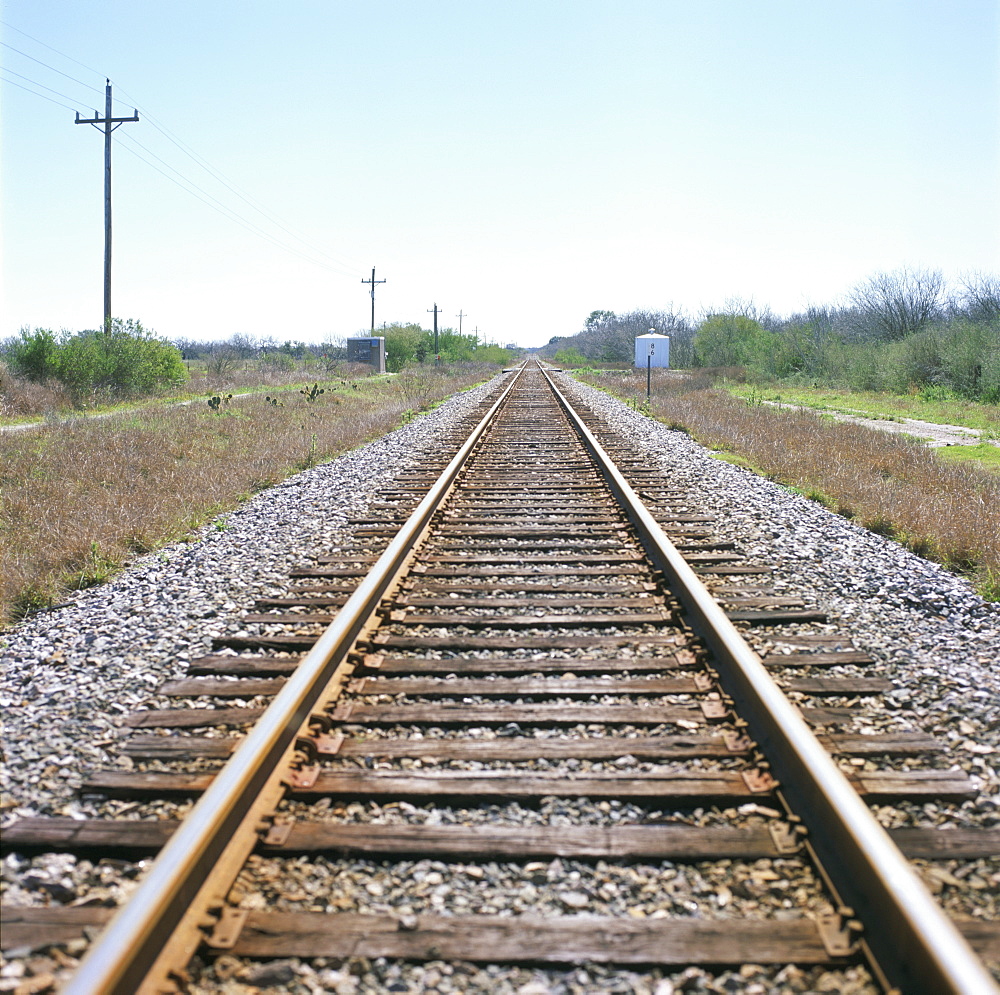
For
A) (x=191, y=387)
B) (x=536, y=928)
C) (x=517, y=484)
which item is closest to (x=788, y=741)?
(x=536, y=928)

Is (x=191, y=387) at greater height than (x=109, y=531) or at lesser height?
greater

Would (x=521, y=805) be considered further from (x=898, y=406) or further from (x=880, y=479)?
(x=898, y=406)

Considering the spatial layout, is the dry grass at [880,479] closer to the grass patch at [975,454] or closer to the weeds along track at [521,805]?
the grass patch at [975,454]

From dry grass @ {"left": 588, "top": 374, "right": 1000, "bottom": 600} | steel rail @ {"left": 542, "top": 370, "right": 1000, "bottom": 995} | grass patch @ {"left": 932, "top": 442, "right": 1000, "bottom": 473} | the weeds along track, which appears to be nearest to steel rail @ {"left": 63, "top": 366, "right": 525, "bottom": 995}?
the weeds along track

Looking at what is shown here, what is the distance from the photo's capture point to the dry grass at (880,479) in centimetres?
654

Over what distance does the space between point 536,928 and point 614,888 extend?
11.5 inches

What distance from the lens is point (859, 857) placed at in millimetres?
2285

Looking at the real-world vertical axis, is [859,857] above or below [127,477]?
below

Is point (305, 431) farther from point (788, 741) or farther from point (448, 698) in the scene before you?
point (788, 741)

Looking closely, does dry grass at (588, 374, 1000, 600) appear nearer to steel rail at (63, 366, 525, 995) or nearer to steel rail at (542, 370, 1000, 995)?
steel rail at (542, 370, 1000, 995)

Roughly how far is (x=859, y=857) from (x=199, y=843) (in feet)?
5.70

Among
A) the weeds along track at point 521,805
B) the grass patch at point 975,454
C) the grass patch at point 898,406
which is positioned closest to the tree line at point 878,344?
the grass patch at point 898,406

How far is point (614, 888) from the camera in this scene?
2.39m

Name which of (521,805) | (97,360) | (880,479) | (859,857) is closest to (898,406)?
(880,479)
